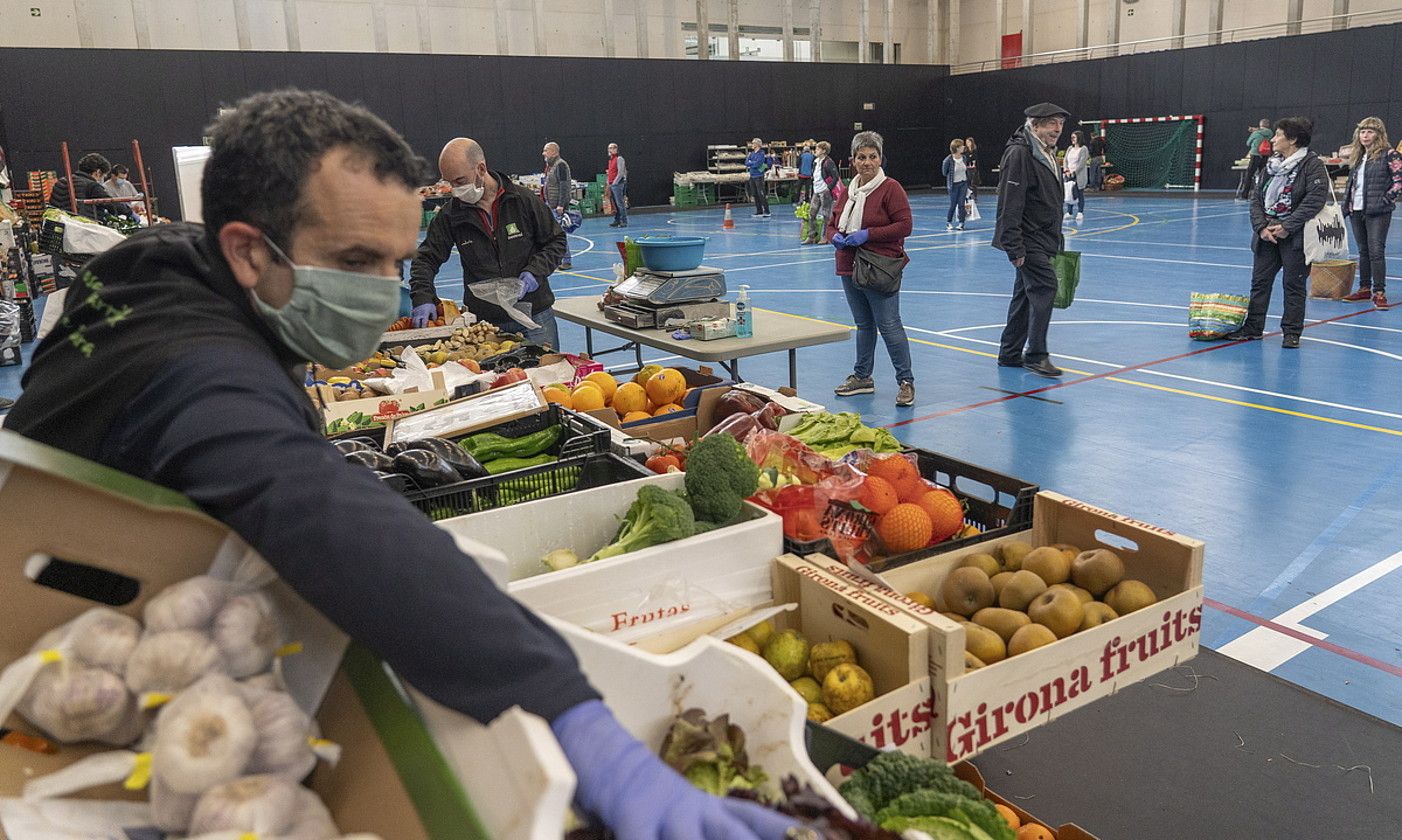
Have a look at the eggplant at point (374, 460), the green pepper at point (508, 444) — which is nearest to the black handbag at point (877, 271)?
the green pepper at point (508, 444)

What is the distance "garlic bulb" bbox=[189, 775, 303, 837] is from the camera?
94 cm

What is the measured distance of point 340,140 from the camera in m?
1.30

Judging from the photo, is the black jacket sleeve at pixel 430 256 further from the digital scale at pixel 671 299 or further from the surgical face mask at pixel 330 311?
the surgical face mask at pixel 330 311

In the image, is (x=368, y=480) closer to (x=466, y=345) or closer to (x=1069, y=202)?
(x=466, y=345)

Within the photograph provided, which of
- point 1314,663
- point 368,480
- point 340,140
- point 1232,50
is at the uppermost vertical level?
point 1232,50

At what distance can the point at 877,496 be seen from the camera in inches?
114

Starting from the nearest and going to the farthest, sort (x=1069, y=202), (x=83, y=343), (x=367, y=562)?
(x=367, y=562), (x=83, y=343), (x=1069, y=202)

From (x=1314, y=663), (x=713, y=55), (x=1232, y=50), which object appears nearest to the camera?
(x=1314, y=663)

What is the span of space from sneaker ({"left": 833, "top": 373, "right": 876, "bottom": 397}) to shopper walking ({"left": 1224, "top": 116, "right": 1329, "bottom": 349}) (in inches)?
150

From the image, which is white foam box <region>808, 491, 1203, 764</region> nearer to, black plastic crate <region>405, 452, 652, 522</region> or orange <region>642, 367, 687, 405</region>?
black plastic crate <region>405, 452, 652, 522</region>

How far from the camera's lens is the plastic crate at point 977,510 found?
2688 millimetres

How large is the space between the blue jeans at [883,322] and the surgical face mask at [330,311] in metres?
6.06

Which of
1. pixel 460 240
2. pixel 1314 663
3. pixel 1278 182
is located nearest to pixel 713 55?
pixel 1278 182

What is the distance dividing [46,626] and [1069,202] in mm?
21400
